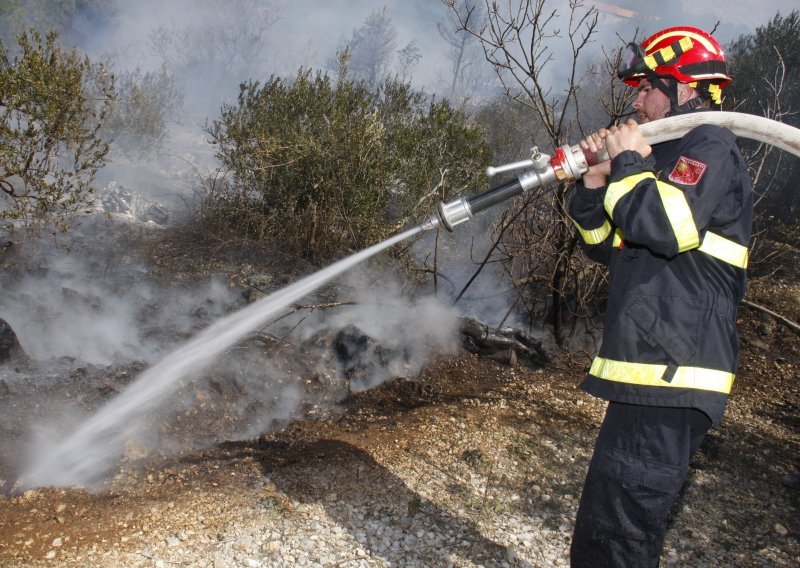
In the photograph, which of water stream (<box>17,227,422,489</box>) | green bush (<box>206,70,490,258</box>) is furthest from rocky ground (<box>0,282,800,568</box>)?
green bush (<box>206,70,490,258</box>)

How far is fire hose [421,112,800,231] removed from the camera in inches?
81.0

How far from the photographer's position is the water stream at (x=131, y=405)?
9.46 feet

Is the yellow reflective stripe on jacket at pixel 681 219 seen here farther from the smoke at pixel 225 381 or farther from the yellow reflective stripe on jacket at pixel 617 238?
the smoke at pixel 225 381

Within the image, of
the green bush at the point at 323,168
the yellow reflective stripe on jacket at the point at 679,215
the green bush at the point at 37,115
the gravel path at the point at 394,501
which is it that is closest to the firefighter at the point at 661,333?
the yellow reflective stripe on jacket at the point at 679,215

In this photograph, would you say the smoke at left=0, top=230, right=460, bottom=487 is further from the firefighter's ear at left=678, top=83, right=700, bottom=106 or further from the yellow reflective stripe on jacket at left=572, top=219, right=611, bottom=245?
the firefighter's ear at left=678, top=83, right=700, bottom=106

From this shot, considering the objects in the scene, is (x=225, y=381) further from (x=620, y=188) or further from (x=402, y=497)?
(x=620, y=188)

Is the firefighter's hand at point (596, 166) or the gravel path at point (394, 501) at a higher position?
the firefighter's hand at point (596, 166)

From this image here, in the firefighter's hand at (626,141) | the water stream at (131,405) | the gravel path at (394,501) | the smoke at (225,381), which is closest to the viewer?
the firefighter's hand at (626,141)

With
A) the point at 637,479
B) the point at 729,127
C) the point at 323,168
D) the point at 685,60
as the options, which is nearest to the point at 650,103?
the point at 685,60

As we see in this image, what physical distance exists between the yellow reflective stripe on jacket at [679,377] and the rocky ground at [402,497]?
1265mm

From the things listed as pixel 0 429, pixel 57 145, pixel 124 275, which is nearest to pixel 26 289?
pixel 124 275

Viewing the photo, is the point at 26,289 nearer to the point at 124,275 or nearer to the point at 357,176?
the point at 124,275

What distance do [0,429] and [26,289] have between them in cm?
218

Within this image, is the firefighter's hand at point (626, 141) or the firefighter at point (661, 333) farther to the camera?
the firefighter's hand at point (626, 141)
